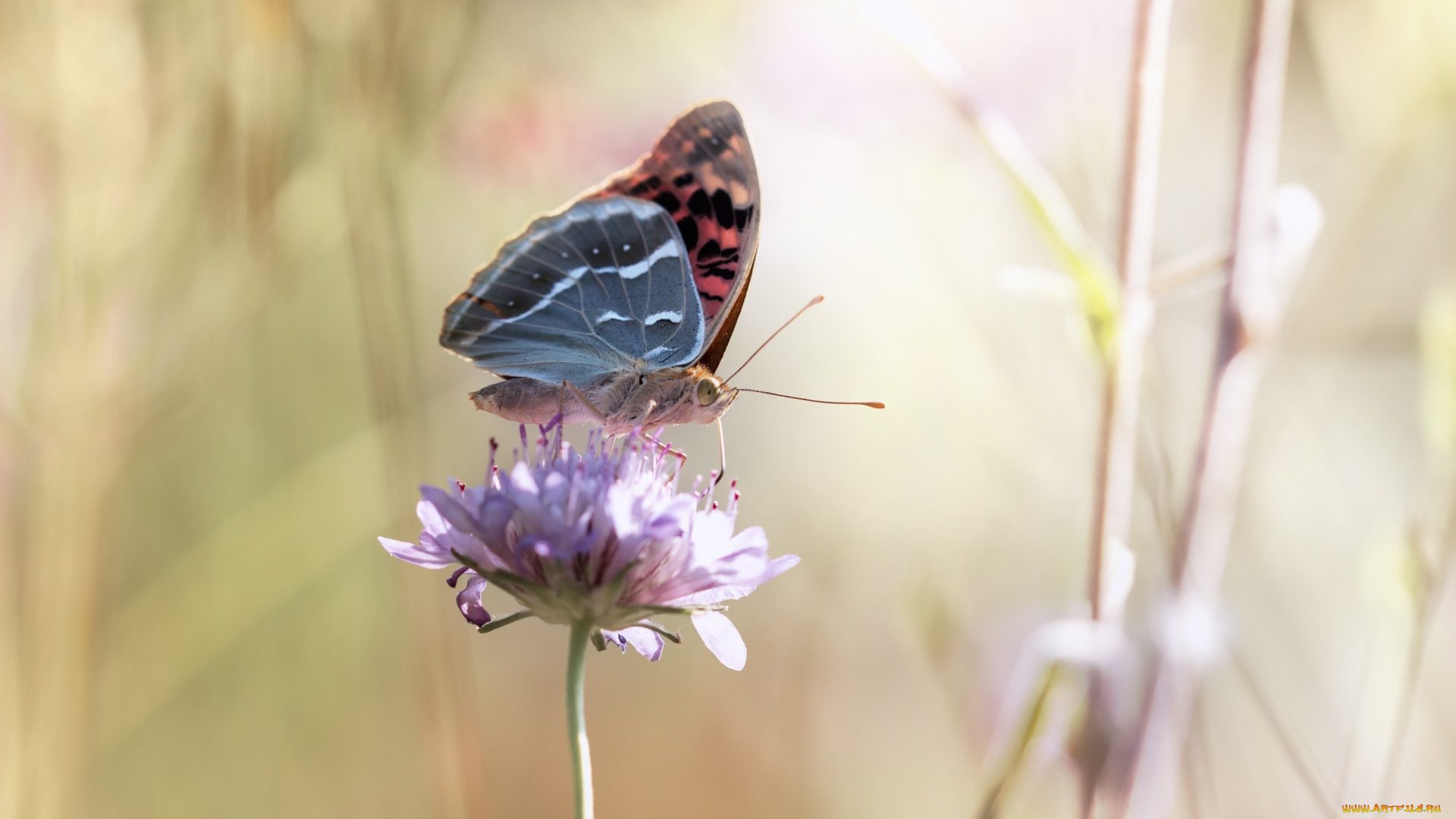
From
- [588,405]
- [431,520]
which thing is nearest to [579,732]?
[431,520]

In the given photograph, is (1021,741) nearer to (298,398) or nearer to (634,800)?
(634,800)

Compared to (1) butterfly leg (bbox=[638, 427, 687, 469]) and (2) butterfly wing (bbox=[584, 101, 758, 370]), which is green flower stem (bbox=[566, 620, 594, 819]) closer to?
(1) butterfly leg (bbox=[638, 427, 687, 469])

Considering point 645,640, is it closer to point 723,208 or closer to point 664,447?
point 664,447

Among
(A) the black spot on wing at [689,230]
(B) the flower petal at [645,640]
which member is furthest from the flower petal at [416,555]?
(A) the black spot on wing at [689,230]

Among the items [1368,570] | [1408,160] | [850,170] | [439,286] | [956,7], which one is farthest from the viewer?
[439,286]

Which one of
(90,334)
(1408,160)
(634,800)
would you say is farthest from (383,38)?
(634,800)

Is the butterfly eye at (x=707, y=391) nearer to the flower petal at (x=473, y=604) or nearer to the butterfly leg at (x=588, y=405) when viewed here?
the butterfly leg at (x=588, y=405)
